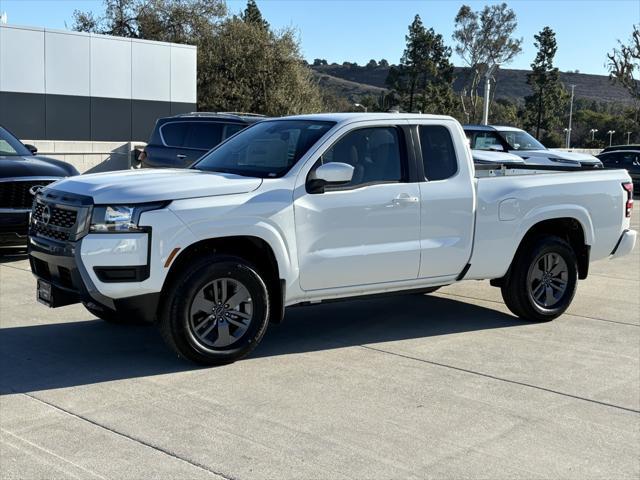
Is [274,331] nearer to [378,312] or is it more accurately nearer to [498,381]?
[378,312]

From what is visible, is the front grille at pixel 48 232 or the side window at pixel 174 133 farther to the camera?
the side window at pixel 174 133

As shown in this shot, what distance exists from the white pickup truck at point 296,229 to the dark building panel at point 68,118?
94.1ft

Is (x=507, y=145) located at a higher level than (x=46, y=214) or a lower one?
higher

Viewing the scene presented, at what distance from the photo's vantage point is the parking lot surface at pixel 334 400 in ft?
14.4

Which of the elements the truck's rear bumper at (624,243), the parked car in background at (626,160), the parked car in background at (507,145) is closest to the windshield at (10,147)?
the truck's rear bumper at (624,243)

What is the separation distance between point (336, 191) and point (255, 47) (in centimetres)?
4098

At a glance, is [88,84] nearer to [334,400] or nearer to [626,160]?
[626,160]

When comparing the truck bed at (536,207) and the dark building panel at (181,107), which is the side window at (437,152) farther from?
the dark building panel at (181,107)

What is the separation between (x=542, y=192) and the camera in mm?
7629

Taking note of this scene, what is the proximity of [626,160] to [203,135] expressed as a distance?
747 inches

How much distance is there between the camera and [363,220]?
6.52 meters

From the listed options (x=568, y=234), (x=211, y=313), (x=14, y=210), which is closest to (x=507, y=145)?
(x=568, y=234)

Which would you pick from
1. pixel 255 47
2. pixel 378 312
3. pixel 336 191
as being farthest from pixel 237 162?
pixel 255 47

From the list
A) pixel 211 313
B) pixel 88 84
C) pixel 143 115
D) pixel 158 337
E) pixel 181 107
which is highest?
pixel 88 84
